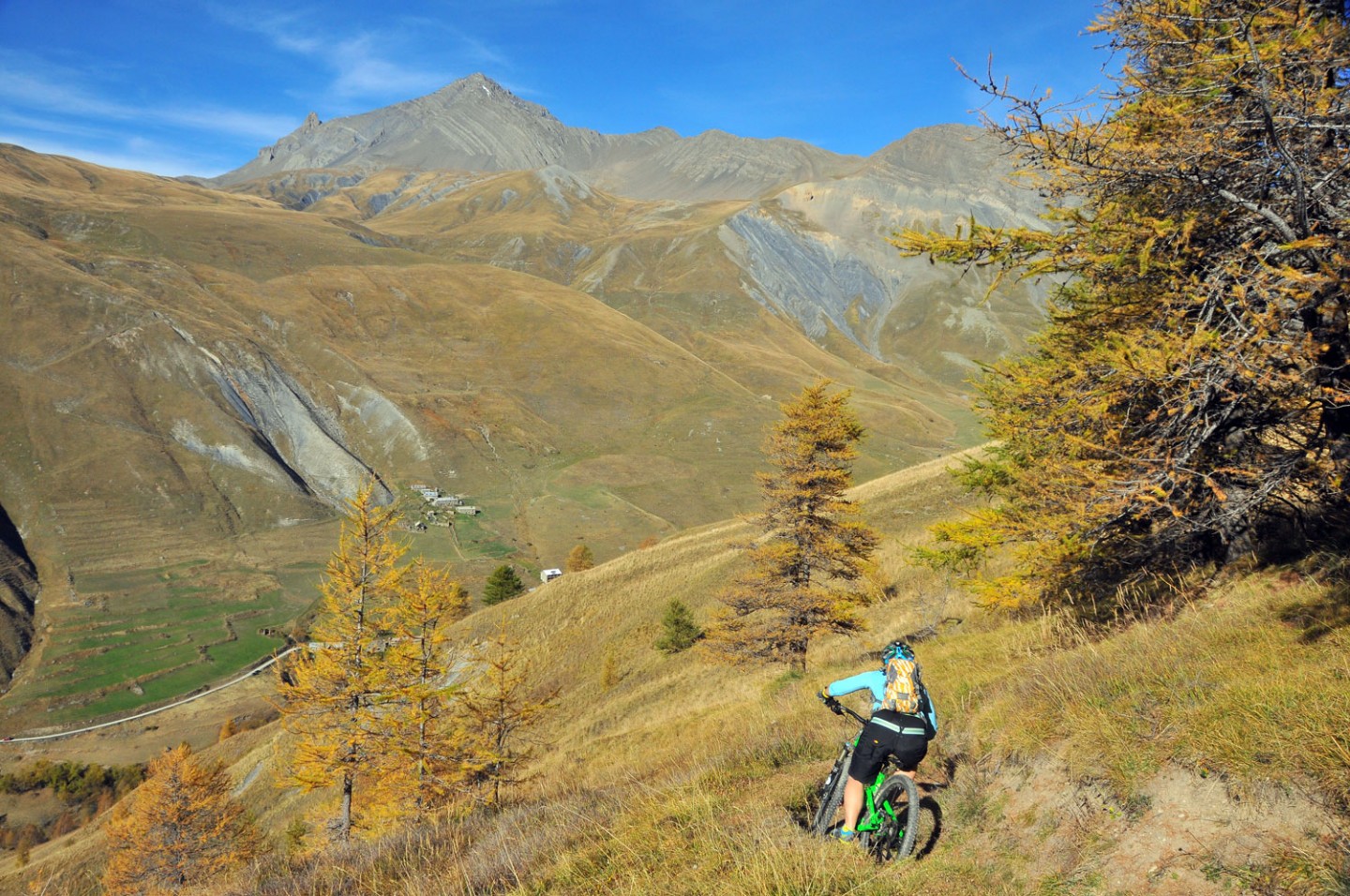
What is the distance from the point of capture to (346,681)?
1903cm

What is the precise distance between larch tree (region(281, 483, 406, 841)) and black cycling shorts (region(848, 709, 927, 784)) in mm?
17131

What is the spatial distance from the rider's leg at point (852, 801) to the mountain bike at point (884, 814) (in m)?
0.08

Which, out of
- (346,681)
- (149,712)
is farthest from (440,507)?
(346,681)

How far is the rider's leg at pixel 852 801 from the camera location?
16.9 ft

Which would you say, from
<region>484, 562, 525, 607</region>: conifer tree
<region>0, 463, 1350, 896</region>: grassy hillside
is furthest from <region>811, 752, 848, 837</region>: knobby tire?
<region>484, 562, 525, 607</region>: conifer tree

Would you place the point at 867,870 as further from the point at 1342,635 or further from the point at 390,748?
the point at 390,748

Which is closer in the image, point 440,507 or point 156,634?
point 156,634

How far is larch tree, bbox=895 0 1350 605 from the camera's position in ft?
21.8

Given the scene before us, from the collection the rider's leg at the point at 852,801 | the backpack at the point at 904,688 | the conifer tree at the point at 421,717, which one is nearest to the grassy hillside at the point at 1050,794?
the rider's leg at the point at 852,801

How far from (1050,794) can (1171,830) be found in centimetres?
99

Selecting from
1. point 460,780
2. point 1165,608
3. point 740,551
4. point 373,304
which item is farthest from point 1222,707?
point 373,304

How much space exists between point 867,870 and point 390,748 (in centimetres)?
1796

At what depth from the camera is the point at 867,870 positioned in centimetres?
426

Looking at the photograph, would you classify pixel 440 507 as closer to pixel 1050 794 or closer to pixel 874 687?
pixel 874 687
